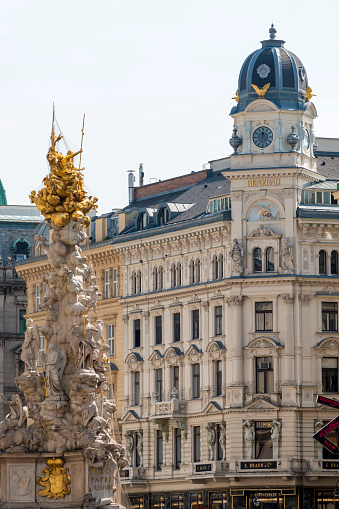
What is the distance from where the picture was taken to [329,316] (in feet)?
362

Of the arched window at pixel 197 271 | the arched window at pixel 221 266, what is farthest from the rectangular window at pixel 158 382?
the arched window at pixel 221 266

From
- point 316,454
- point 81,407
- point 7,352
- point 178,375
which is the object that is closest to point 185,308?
point 178,375

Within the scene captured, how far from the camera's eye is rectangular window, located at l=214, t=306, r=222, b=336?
111688 mm

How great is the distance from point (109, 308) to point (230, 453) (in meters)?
19.0

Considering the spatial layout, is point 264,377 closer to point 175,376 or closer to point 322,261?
point 322,261

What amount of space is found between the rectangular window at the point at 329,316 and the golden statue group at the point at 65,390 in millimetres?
64424

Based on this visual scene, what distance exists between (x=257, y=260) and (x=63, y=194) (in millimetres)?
64660

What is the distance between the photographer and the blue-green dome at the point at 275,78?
111m

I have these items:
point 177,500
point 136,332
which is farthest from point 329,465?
point 136,332

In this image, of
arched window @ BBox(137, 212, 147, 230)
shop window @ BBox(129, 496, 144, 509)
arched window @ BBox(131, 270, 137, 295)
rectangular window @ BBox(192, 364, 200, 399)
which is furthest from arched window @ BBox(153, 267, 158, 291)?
shop window @ BBox(129, 496, 144, 509)

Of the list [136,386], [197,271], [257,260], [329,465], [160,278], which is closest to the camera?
[329,465]

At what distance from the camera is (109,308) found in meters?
124

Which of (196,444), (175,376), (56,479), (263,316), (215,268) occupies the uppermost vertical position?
(215,268)

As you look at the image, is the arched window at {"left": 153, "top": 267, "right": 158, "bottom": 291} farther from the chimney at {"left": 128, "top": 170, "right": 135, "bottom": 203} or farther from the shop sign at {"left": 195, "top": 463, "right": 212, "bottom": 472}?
the chimney at {"left": 128, "top": 170, "right": 135, "bottom": 203}
